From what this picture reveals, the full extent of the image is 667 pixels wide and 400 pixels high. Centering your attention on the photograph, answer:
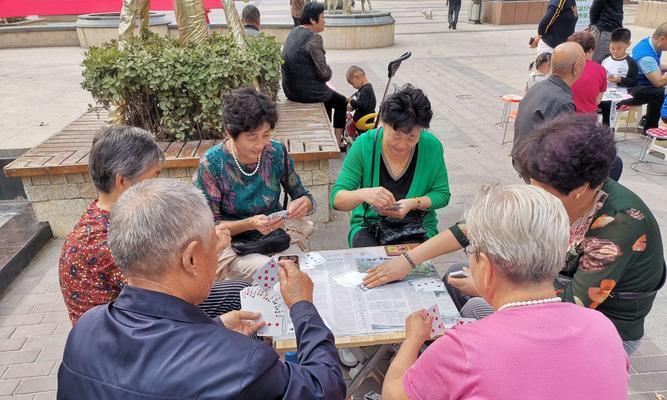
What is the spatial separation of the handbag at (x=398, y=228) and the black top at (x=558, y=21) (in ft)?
16.6

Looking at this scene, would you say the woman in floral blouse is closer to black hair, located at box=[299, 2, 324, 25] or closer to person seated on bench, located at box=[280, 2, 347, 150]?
person seated on bench, located at box=[280, 2, 347, 150]

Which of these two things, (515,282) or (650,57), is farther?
(650,57)

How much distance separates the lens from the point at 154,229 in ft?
4.17

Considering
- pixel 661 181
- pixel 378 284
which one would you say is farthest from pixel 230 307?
pixel 661 181

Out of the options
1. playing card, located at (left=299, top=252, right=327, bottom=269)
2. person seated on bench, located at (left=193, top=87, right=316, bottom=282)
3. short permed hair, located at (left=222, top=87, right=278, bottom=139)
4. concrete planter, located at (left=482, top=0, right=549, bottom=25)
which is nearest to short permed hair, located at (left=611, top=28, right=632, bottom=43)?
person seated on bench, located at (left=193, top=87, right=316, bottom=282)

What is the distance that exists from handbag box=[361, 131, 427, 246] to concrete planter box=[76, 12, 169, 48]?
13193 mm

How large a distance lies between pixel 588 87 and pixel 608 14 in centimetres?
310

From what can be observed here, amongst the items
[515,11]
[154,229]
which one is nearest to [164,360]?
[154,229]

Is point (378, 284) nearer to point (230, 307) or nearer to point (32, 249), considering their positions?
point (230, 307)

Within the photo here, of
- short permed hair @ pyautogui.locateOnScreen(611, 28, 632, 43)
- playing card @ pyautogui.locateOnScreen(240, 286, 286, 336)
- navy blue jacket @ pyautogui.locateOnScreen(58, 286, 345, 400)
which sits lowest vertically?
playing card @ pyautogui.locateOnScreen(240, 286, 286, 336)

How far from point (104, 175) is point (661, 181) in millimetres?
5754

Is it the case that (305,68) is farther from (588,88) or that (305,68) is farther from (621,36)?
(621,36)

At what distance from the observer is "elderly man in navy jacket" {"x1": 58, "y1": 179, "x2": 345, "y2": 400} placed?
1109 mm

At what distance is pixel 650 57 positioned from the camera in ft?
20.8
